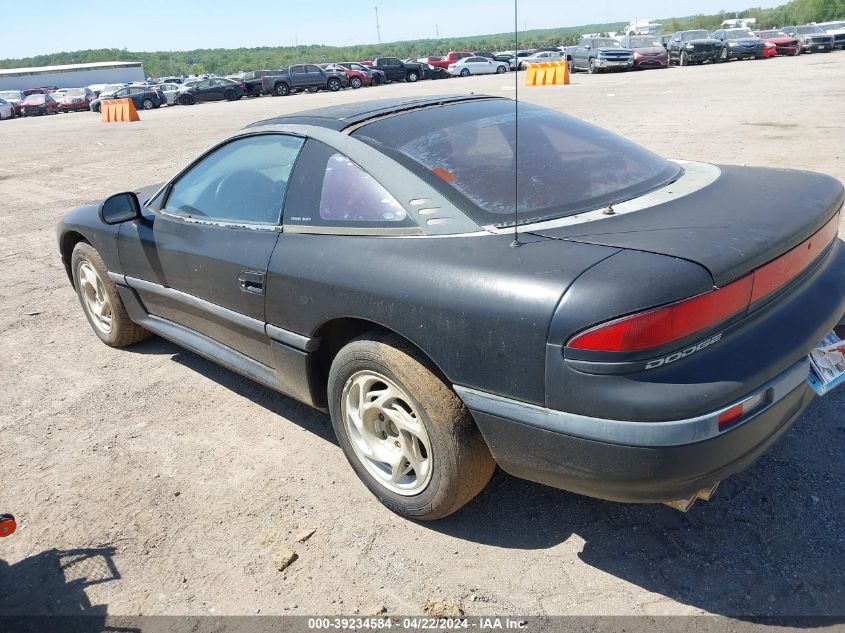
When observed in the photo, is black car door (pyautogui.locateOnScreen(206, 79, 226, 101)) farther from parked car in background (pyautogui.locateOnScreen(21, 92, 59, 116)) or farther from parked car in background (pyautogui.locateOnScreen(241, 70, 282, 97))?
parked car in background (pyautogui.locateOnScreen(21, 92, 59, 116))

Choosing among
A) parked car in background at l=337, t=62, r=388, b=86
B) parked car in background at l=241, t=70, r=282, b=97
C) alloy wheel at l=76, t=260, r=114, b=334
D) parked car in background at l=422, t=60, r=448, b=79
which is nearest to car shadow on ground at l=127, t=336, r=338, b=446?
alloy wheel at l=76, t=260, r=114, b=334

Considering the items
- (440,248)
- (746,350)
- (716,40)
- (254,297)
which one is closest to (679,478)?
(746,350)

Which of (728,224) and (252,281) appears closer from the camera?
(728,224)

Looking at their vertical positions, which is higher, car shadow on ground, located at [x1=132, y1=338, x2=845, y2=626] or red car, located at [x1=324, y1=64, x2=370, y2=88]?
red car, located at [x1=324, y1=64, x2=370, y2=88]

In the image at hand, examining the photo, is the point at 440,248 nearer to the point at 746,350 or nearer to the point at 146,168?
the point at 746,350

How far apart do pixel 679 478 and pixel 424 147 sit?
163cm

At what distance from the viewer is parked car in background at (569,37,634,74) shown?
2909 cm

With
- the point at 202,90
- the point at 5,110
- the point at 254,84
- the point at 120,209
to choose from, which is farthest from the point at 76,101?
the point at 120,209

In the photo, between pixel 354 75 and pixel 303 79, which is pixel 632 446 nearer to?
pixel 303 79

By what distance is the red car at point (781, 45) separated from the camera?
31.2 meters

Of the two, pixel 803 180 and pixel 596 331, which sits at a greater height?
pixel 803 180

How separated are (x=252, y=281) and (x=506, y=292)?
54.8 inches

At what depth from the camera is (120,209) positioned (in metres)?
3.83

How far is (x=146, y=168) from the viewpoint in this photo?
12695 millimetres
